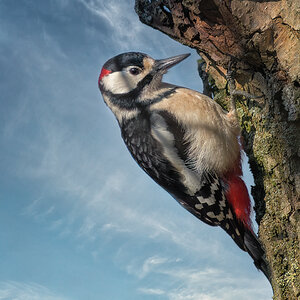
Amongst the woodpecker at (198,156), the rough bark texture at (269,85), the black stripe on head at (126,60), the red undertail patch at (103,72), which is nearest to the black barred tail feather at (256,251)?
the woodpecker at (198,156)

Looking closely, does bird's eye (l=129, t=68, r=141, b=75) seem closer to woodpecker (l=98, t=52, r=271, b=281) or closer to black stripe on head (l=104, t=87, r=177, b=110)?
black stripe on head (l=104, t=87, r=177, b=110)

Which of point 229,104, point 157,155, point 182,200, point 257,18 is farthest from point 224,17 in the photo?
point 182,200

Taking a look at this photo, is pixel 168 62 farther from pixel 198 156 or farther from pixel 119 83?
pixel 198 156

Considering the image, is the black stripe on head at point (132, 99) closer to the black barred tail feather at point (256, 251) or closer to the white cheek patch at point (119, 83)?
the white cheek patch at point (119, 83)

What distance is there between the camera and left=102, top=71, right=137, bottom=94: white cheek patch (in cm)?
320

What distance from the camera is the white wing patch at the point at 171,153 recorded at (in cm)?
284

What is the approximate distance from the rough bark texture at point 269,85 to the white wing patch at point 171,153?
1.53 ft

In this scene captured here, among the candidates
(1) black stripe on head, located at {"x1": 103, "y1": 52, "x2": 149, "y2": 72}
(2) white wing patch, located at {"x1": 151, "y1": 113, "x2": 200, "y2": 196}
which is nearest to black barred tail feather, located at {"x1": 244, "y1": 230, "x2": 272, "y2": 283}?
(2) white wing patch, located at {"x1": 151, "y1": 113, "x2": 200, "y2": 196}

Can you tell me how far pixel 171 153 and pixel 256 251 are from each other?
3.18 feet

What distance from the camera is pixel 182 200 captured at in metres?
3.03

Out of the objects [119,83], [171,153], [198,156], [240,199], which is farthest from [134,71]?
[240,199]

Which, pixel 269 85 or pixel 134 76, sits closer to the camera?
pixel 269 85

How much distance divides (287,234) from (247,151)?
2.39 ft

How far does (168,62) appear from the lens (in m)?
3.19
